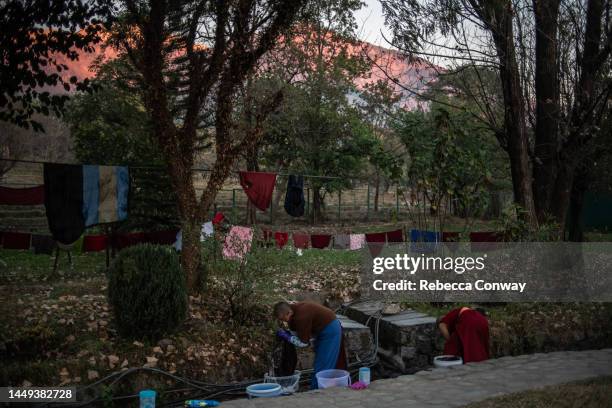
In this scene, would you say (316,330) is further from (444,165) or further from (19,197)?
(19,197)

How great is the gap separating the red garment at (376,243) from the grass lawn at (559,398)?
9.03 meters

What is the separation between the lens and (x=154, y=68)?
9945 mm

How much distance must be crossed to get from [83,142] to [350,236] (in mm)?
9517

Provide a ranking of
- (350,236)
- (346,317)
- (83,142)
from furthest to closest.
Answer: (83,142) < (350,236) < (346,317)

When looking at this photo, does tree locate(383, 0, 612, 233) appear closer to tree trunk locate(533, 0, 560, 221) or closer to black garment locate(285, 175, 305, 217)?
tree trunk locate(533, 0, 560, 221)

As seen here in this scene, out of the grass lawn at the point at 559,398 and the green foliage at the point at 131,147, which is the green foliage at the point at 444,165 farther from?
the grass lawn at the point at 559,398

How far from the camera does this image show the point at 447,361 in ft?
25.6

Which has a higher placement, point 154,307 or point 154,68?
point 154,68

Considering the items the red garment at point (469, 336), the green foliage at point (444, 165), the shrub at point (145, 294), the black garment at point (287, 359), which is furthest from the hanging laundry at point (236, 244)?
the green foliage at point (444, 165)

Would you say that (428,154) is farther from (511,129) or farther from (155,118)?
(155,118)

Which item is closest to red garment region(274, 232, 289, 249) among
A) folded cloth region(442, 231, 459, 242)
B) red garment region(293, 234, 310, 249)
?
red garment region(293, 234, 310, 249)

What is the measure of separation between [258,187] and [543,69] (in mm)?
6930

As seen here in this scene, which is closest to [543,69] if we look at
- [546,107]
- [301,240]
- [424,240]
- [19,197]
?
[546,107]

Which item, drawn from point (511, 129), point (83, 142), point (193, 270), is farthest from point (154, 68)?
point (83, 142)
